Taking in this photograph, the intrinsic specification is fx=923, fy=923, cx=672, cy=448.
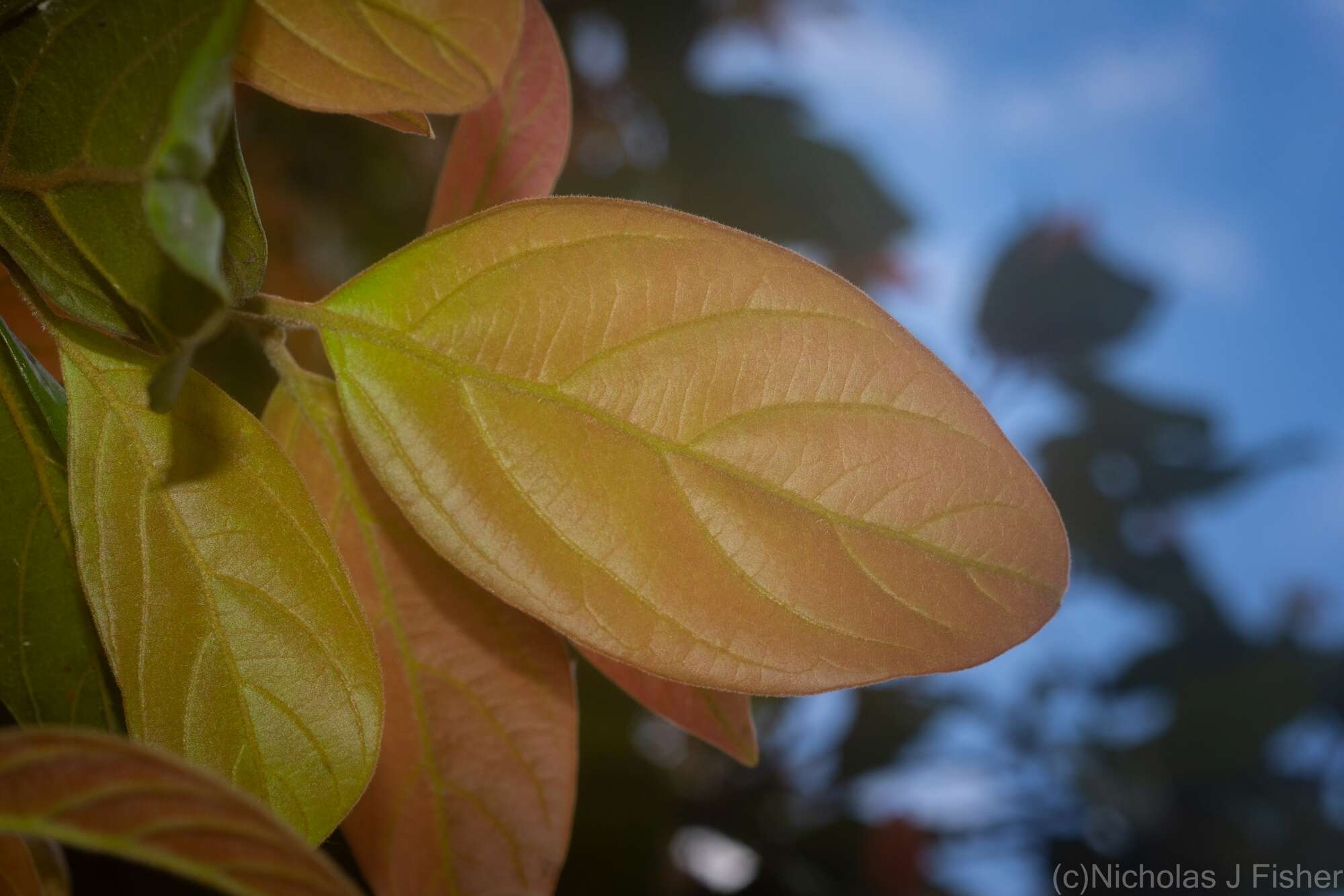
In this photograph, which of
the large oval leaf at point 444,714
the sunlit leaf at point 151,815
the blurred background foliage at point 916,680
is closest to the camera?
the sunlit leaf at point 151,815

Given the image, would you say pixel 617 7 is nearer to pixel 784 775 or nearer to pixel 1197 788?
pixel 784 775

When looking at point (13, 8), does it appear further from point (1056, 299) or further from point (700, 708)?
point (1056, 299)

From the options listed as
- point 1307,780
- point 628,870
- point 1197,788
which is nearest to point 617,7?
point 628,870

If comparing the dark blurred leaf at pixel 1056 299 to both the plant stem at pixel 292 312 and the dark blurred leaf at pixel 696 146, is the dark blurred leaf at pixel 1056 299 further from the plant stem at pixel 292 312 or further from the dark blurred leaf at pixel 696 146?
the plant stem at pixel 292 312

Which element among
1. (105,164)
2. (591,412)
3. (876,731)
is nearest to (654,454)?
(591,412)

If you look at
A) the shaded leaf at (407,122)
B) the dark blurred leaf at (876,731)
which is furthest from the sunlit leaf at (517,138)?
the dark blurred leaf at (876,731)

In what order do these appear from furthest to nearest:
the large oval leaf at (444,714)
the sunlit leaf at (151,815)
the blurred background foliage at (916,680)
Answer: the blurred background foliage at (916,680) → the large oval leaf at (444,714) → the sunlit leaf at (151,815)

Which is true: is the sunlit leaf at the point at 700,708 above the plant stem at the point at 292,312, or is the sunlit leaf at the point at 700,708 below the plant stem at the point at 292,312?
below
